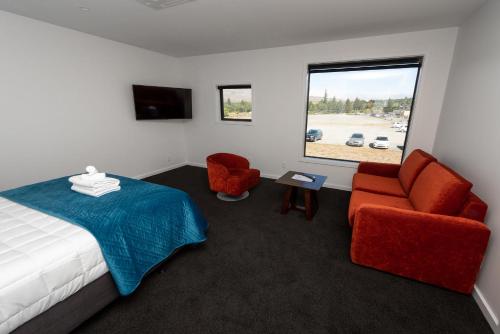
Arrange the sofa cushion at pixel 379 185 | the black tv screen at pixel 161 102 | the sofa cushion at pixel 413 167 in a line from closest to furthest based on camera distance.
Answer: the sofa cushion at pixel 413 167
the sofa cushion at pixel 379 185
the black tv screen at pixel 161 102

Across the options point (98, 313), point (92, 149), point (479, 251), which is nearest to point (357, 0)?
point (479, 251)

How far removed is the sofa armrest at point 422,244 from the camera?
1.65 m

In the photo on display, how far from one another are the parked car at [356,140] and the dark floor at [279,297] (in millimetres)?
2090

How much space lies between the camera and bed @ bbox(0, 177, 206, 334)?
1.14 meters

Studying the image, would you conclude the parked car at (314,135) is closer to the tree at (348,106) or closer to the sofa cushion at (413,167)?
the tree at (348,106)

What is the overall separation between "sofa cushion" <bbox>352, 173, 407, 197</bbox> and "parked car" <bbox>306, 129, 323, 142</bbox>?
46.7 inches

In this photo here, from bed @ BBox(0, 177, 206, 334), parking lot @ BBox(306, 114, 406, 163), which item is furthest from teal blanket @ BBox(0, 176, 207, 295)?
parking lot @ BBox(306, 114, 406, 163)

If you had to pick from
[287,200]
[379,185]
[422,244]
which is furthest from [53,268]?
[379,185]

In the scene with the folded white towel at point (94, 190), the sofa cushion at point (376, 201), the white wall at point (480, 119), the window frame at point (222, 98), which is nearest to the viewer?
the white wall at point (480, 119)

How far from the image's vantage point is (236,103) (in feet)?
15.7

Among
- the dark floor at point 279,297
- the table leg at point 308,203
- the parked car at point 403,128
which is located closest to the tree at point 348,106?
the parked car at point 403,128

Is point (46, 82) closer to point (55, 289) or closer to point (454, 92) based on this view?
point (55, 289)

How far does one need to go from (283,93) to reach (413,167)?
8.02 ft

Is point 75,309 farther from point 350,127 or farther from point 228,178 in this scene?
point 350,127
